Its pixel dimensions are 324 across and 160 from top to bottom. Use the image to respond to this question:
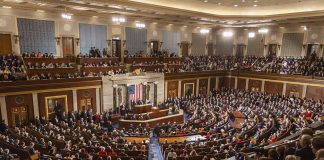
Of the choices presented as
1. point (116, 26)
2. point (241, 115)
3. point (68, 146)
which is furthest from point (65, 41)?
point (241, 115)

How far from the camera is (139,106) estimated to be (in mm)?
20094

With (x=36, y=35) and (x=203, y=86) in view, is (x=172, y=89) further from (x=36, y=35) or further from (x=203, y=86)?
(x=36, y=35)

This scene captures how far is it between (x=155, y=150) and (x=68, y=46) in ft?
45.4

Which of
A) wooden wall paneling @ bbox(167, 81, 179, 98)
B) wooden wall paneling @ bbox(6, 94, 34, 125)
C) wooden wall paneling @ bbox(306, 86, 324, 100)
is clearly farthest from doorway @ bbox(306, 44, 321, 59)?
wooden wall paneling @ bbox(6, 94, 34, 125)

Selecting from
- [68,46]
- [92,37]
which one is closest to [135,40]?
[92,37]

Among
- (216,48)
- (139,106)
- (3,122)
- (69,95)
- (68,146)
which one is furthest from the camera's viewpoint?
(216,48)

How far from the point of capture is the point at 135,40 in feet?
84.5

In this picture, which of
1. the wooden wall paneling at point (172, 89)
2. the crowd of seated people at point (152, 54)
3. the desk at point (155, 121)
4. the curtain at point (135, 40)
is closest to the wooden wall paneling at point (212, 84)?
the wooden wall paneling at point (172, 89)

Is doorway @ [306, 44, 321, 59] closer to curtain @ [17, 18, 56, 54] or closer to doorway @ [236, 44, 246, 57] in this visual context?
doorway @ [236, 44, 246, 57]

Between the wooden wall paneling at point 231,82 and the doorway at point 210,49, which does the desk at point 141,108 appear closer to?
the wooden wall paneling at point 231,82

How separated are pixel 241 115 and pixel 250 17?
11.5 meters

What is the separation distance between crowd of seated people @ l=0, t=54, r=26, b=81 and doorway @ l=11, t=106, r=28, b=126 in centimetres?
216

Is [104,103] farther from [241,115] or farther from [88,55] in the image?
[241,115]

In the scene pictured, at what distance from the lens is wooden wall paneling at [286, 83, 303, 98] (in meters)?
23.2
